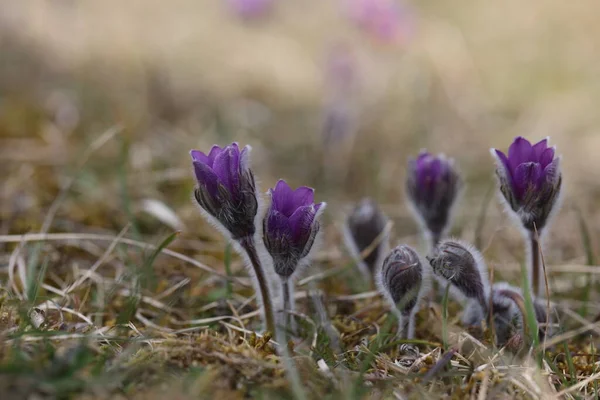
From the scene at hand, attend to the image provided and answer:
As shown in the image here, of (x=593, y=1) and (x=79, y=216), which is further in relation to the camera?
(x=593, y=1)

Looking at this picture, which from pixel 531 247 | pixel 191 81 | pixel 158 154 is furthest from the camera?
pixel 191 81

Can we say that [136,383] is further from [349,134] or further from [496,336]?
[349,134]

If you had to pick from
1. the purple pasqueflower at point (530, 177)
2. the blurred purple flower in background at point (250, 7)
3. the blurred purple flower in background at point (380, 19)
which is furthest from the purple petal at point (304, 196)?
the blurred purple flower in background at point (250, 7)

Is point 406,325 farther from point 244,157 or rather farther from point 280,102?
point 280,102

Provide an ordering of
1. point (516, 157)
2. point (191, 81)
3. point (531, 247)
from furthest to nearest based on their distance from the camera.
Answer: point (191, 81) → point (531, 247) → point (516, 157)

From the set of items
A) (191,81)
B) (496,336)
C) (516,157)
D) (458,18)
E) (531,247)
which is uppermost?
(458,18)

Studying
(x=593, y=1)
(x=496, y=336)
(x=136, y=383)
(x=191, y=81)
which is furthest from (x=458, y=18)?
(x=136, y=383)

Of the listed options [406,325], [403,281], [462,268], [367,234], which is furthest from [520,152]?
[367,234]

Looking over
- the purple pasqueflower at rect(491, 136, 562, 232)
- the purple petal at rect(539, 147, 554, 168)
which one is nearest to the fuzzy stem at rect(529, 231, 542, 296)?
the purple pasqueflower at rect(491, 136, 562, 232)

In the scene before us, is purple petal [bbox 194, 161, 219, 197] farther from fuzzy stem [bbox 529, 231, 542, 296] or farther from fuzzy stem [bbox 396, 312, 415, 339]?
A: fuzzy stem [bbox 529, 231, 542, 296]
